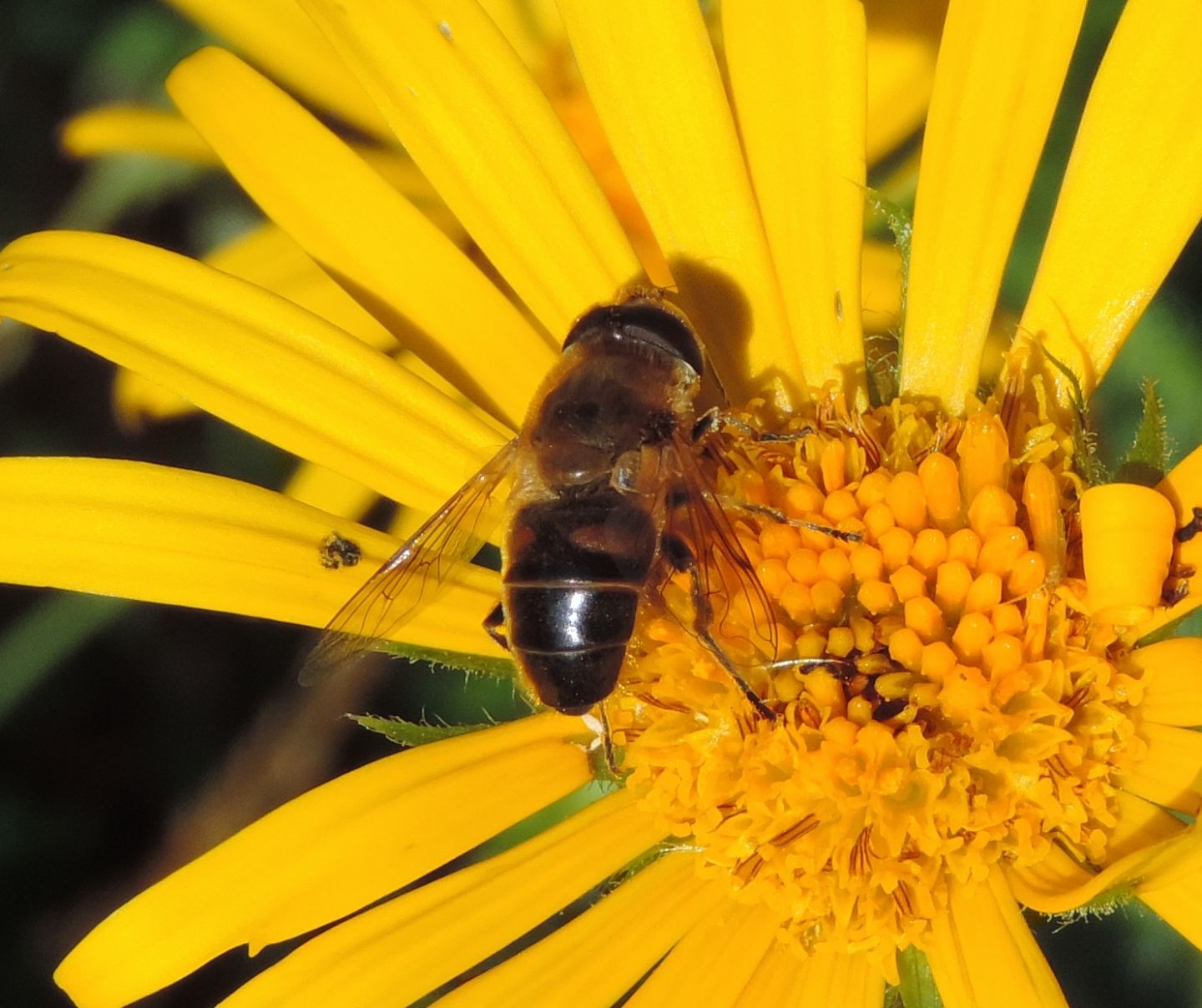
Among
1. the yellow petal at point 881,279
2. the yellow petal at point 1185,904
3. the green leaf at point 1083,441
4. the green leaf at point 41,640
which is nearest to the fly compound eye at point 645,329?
the green leaf at point 1083,441

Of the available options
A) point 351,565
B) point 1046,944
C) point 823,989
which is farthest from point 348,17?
point 1046,944

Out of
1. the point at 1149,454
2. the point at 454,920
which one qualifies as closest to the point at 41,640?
the point at 454,920

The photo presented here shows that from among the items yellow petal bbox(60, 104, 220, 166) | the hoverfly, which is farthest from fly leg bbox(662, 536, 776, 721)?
yellow petal bbox(60, 104, 220, 166)

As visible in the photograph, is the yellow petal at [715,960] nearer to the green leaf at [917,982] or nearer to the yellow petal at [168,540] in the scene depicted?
the green leaf at [917,982]

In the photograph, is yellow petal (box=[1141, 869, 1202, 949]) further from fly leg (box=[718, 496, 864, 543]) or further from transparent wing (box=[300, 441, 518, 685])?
transparent wing (box=[300, 441, 518, 685])

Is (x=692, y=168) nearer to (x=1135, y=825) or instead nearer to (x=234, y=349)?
(x=234, y=349)

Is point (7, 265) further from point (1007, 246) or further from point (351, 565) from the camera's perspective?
point (1007, 246)
